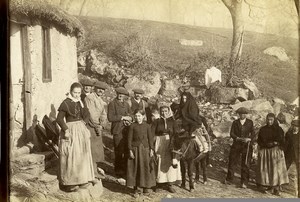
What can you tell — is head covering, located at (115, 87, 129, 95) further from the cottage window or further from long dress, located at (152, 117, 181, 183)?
the cottage window

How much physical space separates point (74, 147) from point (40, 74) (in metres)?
1.03

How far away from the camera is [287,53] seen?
21.6 feet

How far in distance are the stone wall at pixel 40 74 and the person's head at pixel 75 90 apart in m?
0.06

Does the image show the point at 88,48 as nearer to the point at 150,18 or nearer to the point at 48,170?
the point at 150,18

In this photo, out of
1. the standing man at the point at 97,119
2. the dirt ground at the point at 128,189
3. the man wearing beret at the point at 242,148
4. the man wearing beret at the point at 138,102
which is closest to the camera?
the dirt ground at the point at 128,189

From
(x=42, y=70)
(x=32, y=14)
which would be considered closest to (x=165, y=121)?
(x=42, y=70)

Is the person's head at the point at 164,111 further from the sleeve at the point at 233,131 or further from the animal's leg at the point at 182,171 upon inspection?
the sleeve at the point at 233,131

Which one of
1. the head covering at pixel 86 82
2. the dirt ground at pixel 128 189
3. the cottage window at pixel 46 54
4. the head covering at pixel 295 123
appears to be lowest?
the dirt ground at pixel 128 189

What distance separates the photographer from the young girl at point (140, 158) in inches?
244

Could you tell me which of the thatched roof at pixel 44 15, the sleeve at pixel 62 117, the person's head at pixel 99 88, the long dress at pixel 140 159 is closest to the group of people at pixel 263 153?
the long dress at pixel 140 159

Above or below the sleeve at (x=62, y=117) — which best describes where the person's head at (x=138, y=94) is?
above

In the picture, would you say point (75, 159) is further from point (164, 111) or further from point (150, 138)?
point (164, 111)

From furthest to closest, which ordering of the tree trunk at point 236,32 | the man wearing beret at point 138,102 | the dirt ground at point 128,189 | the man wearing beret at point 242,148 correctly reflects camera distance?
the tree trunk at point 236,32
the man wearing beret at point 242,148
the man wearing beret at point 138,102
the dirt ground at point 128,189

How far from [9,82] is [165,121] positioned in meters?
2.03
